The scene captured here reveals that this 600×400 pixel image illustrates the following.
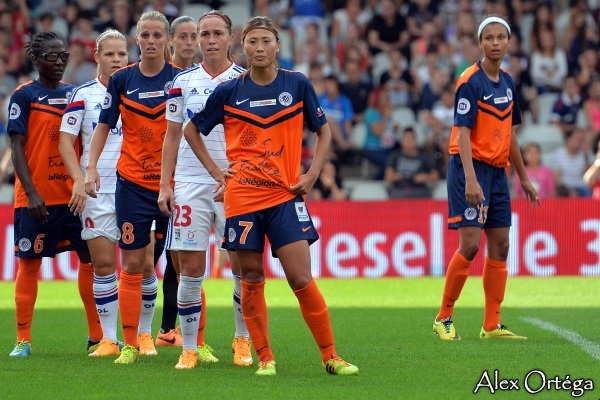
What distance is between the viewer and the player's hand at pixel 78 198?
28.2 ft

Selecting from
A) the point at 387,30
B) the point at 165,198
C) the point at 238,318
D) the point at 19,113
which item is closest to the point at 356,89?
the point at 387,30

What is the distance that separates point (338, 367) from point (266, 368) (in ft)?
1.64

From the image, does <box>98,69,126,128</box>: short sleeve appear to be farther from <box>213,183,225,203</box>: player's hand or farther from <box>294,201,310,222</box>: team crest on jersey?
<box>294,201,310,222</box>: team crest on jersey

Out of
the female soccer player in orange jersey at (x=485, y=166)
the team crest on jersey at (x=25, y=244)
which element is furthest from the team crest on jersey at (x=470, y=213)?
the team crest on jersey at (x=25, y=244)

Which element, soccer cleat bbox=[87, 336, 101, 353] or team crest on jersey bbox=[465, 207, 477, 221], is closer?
soccer cleat bbox=[87, 336, 101, 353]

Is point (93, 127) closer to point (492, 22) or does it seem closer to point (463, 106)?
point (463, 106)

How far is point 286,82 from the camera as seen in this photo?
772 cm

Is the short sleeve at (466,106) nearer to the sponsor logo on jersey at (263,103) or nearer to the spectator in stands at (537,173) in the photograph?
the sponsor logo on jersey at (263,103)

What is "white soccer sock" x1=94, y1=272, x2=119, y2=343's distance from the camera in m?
8.90

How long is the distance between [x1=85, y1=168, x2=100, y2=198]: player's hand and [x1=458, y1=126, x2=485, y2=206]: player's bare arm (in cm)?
301

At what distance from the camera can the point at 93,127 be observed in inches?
357

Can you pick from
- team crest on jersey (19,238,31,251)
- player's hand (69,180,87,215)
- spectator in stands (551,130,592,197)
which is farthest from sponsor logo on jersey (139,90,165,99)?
spectator in stands (551,130,592,197)

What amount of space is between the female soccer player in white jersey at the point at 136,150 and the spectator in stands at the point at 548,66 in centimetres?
1385

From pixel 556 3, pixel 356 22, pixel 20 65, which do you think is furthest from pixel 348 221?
pixel 556 3
